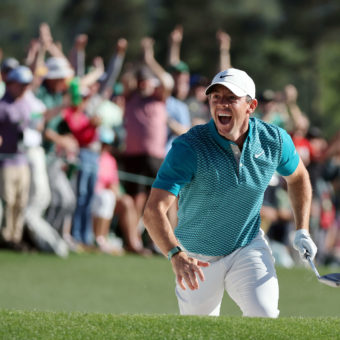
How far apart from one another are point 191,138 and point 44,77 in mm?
6515

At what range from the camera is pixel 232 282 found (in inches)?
228

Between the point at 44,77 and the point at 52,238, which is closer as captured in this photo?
the point at 52,238

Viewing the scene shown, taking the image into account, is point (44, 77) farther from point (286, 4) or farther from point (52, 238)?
point (286, 4)

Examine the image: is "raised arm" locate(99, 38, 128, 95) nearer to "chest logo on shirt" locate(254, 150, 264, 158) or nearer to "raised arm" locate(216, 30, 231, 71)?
"raised arm" locate(216, 30, 231, 71)

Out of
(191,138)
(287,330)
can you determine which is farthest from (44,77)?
(287,330)

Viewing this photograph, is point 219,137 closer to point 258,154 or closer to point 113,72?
point 258,154

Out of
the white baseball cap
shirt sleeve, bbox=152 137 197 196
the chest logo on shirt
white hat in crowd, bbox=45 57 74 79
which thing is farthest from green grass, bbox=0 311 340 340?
white hat in crowd, bbox=45 57 74 79

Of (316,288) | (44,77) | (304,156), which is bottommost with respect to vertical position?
(316,288)

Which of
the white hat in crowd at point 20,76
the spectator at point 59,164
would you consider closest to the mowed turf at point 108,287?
the spectator at point 59,164

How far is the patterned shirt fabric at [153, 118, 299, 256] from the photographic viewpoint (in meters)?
5.54

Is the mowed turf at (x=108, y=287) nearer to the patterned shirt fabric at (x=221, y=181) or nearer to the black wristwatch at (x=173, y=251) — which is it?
the patterned shirt fabric at (x=221, y=181)

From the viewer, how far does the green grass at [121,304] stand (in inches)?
198

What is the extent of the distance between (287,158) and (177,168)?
0.88 metres

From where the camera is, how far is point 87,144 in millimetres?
11625
